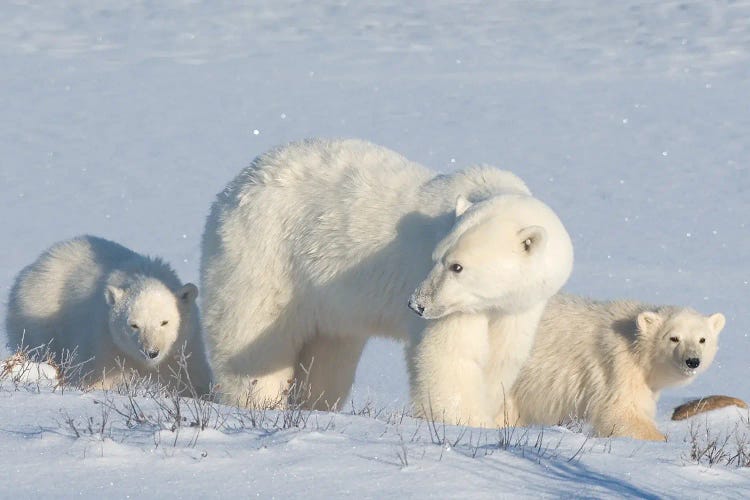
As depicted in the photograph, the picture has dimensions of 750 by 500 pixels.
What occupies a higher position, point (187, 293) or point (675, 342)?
point (675, 342)

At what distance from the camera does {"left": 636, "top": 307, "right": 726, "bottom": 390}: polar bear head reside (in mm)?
7227

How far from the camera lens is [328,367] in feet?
22.4

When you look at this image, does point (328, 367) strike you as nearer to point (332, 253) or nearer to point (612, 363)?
point (332, 253)

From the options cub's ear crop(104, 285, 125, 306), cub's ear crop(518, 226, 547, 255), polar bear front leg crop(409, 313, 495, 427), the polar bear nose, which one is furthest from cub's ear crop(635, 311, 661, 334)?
cub's ear crop(104, 285, 125, 306)

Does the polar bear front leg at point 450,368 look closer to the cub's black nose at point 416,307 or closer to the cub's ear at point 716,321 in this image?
the cub's black nose at point 416,307

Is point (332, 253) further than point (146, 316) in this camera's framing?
No

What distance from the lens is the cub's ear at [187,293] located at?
25.0ft

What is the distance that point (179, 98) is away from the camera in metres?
23.7

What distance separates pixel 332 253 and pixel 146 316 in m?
1.80

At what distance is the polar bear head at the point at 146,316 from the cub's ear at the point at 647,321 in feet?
8.82

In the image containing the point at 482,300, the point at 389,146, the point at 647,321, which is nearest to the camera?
the point at 482,300

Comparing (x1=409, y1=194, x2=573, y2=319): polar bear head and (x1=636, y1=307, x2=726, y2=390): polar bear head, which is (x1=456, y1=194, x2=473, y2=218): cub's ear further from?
(x1=636, y1=307, x2=726, y2=390): polar bear head

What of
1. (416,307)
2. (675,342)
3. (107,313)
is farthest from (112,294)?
(675,342)

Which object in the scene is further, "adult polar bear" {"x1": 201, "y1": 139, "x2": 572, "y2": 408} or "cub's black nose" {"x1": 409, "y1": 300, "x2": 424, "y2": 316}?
"adult polar bear" {"x1": 201, "y1": 139, "x2": 572, "y2": 408}
